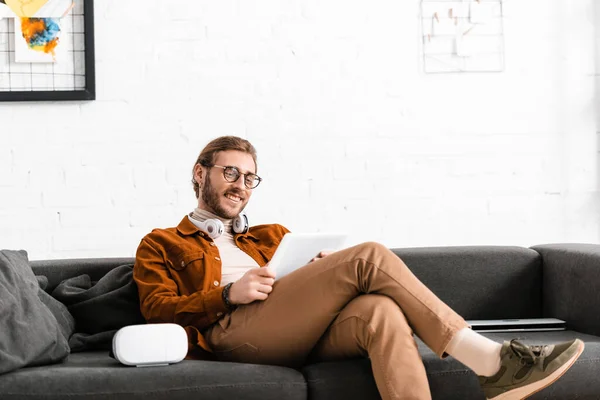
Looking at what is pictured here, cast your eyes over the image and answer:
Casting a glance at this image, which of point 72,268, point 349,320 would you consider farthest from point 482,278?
point 72,268

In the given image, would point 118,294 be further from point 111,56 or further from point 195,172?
point 111,56

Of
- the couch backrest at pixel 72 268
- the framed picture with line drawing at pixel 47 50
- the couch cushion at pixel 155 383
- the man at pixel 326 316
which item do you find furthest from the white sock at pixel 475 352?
the framed picture with line drawing at pixel 47 50

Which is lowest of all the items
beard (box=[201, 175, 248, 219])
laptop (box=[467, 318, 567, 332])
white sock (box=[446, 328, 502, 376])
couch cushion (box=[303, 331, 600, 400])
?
couch cushion (box=[303, 331, 600, 400])

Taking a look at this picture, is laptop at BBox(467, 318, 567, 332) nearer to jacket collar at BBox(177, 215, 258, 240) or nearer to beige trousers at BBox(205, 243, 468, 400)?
beige trousers at BBox(205, 243, 468, 400)

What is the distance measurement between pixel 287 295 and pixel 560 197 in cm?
168

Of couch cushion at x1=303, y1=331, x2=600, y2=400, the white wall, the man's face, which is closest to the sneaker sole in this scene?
couch cushion at x1=303, y1=331, x2=600, y2=400

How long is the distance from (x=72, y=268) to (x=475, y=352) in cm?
140

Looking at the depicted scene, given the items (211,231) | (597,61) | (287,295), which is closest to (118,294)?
(211,231)

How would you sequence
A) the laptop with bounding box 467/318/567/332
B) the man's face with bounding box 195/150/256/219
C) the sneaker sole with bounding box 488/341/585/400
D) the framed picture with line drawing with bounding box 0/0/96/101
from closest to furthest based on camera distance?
the sneaker sole with bounding box 488/341/585/400, the man's face with bounding box 195/150/256/219, the laptop with bounding box 467/318/567/332, the framed picture with line drawing with bounding box 0/0/96/101

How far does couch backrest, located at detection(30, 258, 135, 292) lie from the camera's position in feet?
9.07

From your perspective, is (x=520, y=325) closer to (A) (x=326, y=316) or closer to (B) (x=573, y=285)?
(B) (x=573, y=285)

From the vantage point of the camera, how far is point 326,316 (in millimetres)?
2250

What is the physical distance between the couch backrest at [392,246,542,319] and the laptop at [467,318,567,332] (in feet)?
0.38

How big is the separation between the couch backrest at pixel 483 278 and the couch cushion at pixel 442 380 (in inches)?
23.5
